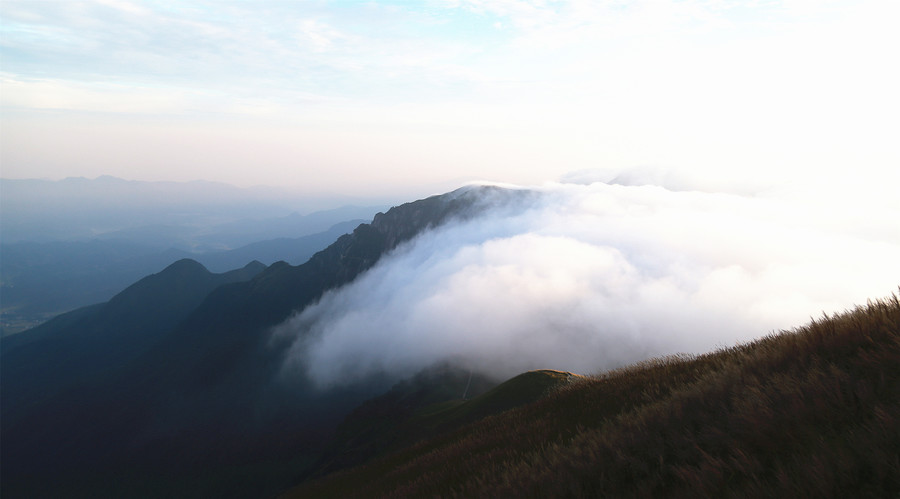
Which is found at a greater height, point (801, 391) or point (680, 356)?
point (801, 391)

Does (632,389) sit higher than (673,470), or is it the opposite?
(673,470)

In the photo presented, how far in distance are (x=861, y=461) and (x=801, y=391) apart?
1388 millimetres

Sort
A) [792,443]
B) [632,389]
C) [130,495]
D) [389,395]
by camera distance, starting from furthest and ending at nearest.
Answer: [389,395]
[130,495]
[632,389]
[792,443]

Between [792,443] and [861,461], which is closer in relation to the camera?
[861,461]

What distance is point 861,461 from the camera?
3412mm

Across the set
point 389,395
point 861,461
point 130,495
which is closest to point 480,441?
point 861,461

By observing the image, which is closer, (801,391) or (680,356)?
(801,391)

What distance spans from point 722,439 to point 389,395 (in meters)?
203

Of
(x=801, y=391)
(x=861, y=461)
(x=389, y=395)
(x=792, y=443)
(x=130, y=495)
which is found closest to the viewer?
(x=861, y=461)

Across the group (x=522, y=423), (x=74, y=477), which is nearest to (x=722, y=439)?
(x=522, y=423)

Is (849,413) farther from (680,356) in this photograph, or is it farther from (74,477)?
(74,477)

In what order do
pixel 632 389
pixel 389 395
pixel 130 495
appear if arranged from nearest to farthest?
pixel 632 389 < pixel 130 495 < pixel 389 395

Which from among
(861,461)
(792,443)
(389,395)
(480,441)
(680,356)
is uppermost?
(861,461)

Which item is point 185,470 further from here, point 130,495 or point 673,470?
point 673,470
